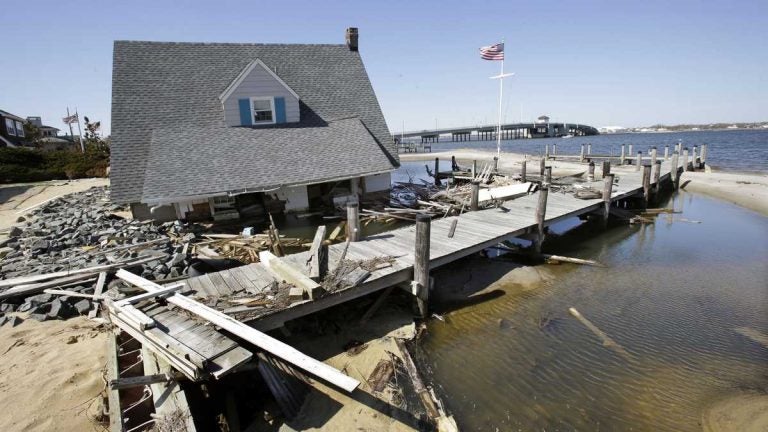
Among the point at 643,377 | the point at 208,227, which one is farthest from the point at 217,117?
the point at 643,377

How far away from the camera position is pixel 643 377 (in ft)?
23.0

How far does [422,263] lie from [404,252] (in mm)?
1376

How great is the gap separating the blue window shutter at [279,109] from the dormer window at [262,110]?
0.16 metres

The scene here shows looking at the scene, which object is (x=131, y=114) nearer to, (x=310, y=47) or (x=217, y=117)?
(x=217, y=117)

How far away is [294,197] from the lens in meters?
16.7

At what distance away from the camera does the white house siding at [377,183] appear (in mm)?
19031

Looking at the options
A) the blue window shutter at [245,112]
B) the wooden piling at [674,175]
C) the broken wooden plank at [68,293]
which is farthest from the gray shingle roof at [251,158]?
the wooden piling at [674,175]

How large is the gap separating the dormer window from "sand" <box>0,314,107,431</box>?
1318cm

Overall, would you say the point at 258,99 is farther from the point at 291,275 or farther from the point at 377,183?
the point at 291,275

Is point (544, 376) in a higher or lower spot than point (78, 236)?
lower

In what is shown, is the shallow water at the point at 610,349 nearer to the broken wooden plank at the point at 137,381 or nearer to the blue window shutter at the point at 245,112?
the broken wooden plank at the point at 137,381

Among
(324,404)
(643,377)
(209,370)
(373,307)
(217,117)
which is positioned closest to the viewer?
(209,370)

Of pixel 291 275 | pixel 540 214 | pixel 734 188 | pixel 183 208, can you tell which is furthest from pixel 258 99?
pixel 734 188

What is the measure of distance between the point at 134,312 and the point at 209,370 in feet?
7.68
